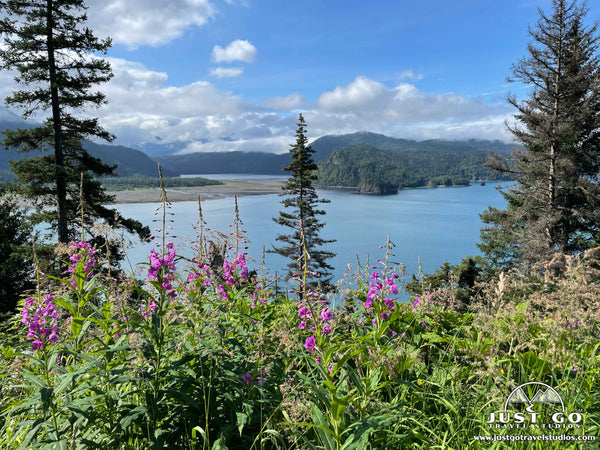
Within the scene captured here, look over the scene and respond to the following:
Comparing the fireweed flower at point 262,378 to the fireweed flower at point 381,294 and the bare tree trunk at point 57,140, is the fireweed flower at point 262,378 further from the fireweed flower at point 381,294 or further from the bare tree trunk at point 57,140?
the bare tree trunk at point 57,140

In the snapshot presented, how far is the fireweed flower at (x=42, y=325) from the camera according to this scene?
2.23m

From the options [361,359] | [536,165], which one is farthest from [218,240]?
[536,165]

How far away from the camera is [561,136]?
18.3 m

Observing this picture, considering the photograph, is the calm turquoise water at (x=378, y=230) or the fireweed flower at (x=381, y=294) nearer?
the fireweed flower at (x=381, y=294)

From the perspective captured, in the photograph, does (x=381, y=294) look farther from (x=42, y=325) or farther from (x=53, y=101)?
(x=53, y=101)

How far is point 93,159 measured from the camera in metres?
17.8

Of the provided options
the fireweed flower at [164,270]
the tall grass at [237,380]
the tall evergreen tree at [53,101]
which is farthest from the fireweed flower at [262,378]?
the tall evergreen tree at [53,101]

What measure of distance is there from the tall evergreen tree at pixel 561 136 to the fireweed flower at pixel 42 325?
2105 cm

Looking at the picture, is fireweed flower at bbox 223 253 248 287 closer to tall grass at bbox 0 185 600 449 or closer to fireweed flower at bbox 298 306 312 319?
tall grass at bbox 0 185 600 449

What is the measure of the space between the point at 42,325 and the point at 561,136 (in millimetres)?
23423

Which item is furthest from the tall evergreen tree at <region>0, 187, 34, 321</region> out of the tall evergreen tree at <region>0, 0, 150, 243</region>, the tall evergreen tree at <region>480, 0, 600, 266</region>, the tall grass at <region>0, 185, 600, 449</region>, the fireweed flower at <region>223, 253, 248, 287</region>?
the tall evergreen tree at <region>480, 0, 600, 266</region>

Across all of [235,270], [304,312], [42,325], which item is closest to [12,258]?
[235,270]

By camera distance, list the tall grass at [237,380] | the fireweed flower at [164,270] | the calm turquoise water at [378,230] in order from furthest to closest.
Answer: the calm turquoise water at [378,230] → the fireweed flower at [164,270] → the tall grass at [237,380]

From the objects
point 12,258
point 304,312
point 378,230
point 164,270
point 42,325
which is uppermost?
point 164,270
